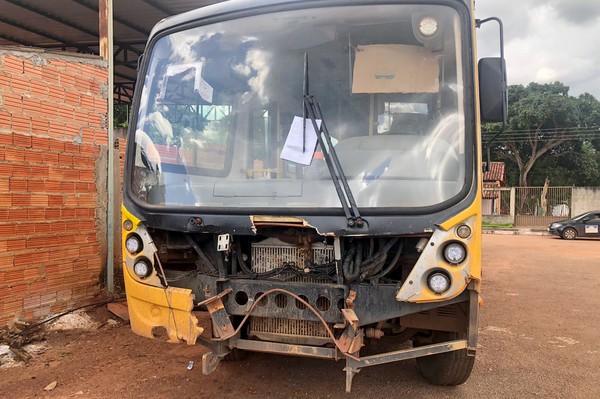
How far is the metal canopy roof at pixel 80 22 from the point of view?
7816 millimetres

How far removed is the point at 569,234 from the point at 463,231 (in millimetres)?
19056

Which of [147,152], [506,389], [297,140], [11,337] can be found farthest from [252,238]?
[11,337]

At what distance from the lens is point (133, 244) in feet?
10.3

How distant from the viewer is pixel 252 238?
3088mm

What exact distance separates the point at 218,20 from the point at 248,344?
2222mm

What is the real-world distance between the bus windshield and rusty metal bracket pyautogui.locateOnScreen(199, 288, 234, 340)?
0.59m

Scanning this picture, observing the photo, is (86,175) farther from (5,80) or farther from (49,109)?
(5,80)

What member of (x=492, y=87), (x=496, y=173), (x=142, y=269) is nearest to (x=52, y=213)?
(x=142, y=269)

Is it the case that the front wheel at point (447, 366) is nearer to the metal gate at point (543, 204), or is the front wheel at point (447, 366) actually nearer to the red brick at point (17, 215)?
the red brick at point (17, 215)

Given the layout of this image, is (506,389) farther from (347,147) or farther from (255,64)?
(255,64)

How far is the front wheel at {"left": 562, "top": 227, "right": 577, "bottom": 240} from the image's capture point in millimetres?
18709

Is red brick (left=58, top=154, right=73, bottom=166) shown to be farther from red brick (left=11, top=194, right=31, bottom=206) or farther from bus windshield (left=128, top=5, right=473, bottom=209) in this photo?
bus windshield (left=128, top=5, right=473, bottom=209)

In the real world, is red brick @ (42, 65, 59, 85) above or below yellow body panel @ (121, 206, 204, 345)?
above

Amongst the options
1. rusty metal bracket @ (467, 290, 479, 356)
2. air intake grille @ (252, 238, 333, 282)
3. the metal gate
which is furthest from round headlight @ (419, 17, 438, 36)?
the metal gate
